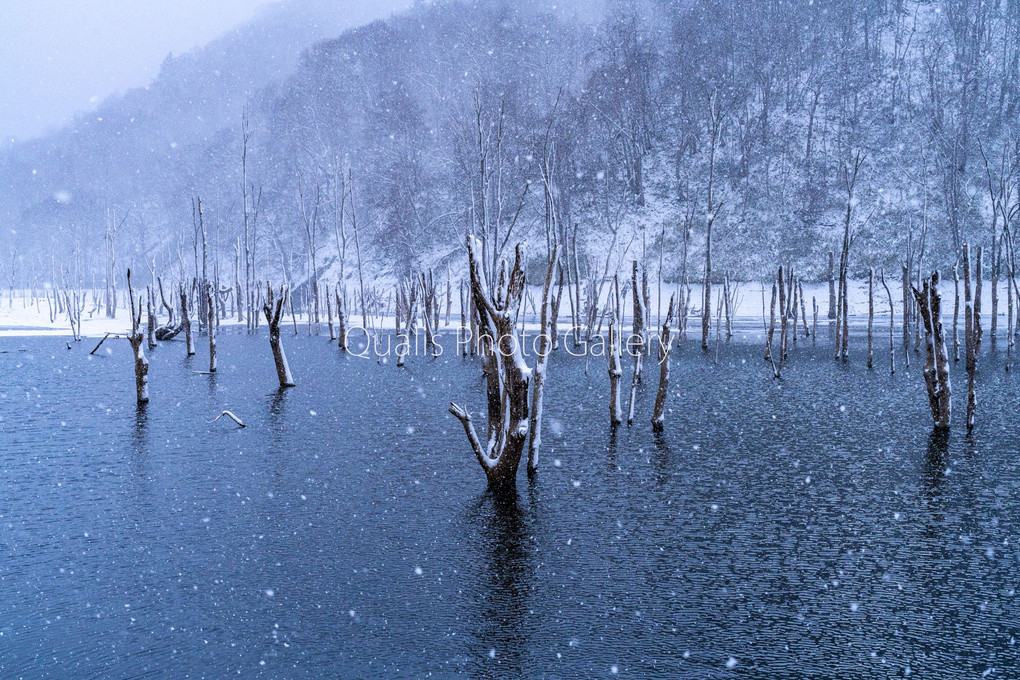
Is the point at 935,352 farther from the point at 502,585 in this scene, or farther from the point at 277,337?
the point at 277,337

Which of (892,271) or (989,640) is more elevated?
(892,271)

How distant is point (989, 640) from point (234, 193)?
98.6m

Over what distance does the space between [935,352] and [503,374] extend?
8.37 metres

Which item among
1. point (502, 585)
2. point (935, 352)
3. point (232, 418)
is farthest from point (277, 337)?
point (935, 352)

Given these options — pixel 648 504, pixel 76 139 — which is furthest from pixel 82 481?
pixel 76 139

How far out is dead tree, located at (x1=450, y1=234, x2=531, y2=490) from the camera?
9852mm

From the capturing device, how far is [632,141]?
64.2 m

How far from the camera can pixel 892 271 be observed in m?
52.3

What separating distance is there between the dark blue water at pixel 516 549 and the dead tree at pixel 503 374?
0.59 metres

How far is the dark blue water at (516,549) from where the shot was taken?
582cm

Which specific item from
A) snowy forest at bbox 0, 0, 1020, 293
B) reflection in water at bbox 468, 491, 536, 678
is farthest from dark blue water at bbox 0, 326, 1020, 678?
snowy forest at bbox 0, 0, 1020, 293

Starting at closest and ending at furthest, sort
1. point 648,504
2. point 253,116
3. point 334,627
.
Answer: point 334,627
point 648,504
point 253,116

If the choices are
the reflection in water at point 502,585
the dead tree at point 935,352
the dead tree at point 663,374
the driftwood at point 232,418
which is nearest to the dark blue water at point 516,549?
the reflection in water at point 502,585

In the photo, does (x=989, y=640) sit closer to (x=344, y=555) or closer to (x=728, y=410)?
(x=344, y=555)
